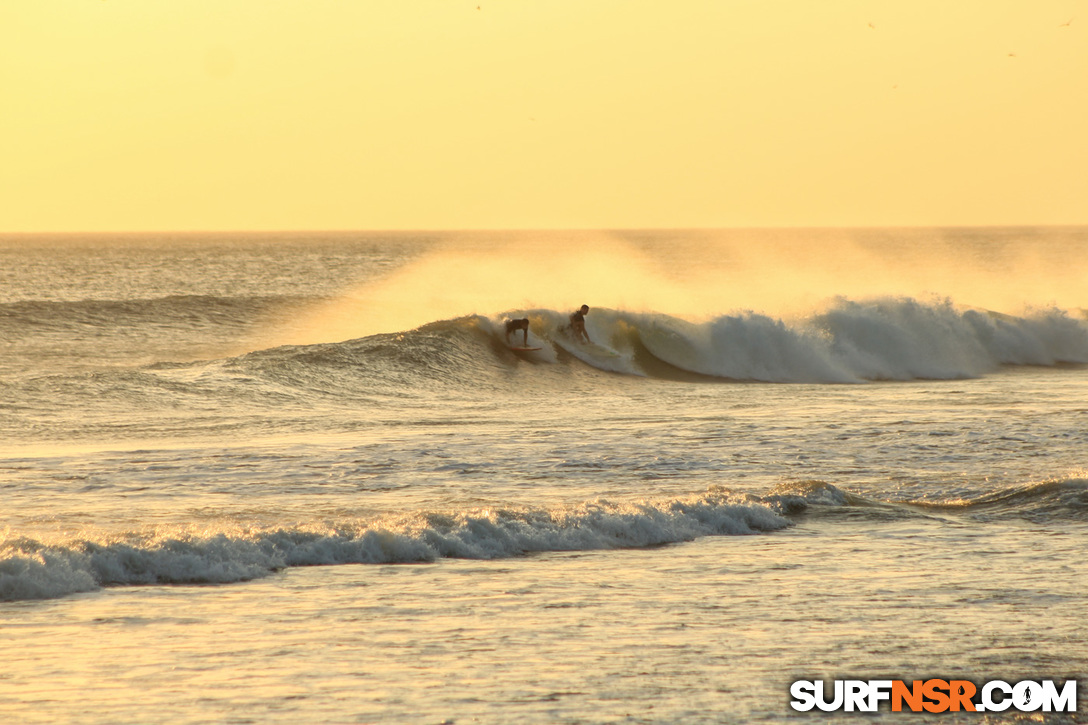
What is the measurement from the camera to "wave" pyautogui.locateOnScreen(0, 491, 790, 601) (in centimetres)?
715

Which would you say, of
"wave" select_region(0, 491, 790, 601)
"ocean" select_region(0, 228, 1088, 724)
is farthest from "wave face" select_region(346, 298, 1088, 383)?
"wave" select_region(0, 491, 790, 601)

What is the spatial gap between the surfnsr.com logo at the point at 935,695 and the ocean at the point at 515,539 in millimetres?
85

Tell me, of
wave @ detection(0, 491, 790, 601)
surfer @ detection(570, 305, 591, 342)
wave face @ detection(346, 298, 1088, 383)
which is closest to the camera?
wave @ detection(0, 491, 790, 601)

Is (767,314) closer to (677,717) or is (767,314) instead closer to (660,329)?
(660,329)

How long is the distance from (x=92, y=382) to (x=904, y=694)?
1468 cm

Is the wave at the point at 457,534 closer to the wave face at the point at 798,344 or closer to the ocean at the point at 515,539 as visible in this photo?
the ocean at the point at 515,539

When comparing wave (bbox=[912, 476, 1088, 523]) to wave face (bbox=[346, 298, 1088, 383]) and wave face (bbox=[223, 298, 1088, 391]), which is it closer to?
wave face (bbox=[223, 298, 1088, 391])

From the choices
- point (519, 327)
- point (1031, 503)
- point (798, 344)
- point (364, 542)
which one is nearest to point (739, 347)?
point (798, 344)

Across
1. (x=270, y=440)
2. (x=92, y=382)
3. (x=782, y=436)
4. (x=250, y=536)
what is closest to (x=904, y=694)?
(x=250, y=536)

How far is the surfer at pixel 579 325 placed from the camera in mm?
23703

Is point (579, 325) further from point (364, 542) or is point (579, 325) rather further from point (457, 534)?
point (364, 542)

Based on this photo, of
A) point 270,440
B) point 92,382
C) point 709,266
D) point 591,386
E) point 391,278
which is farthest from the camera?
point 709,266

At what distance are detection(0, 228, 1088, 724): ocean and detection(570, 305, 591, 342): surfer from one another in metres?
1.36

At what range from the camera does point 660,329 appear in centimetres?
2433
